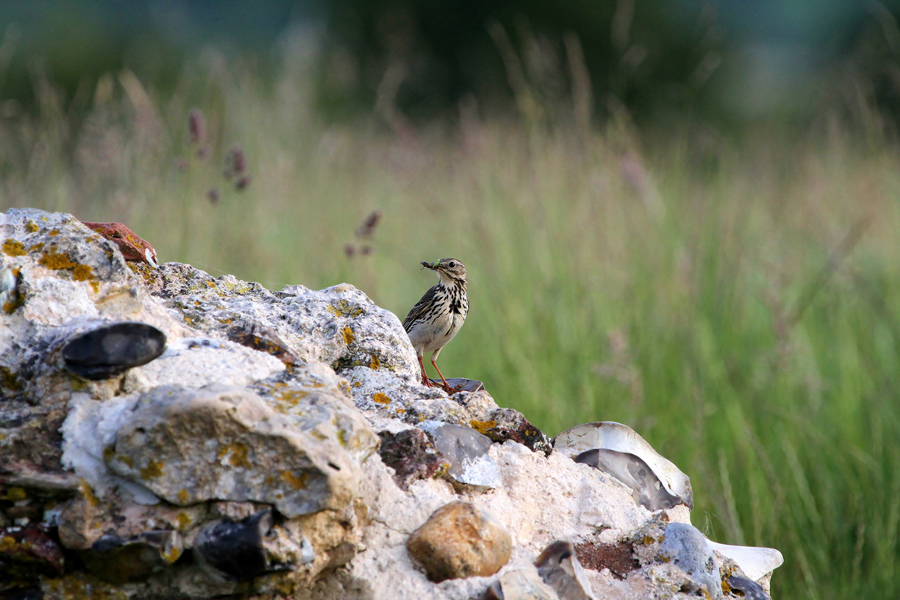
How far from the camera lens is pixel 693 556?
71.7 inches

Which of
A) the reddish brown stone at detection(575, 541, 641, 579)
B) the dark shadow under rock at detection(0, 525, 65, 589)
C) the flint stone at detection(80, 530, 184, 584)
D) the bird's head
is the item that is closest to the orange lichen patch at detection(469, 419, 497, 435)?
the reddish brown stone at detection(575, 541, 641, 579)

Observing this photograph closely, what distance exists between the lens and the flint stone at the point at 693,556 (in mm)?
1797

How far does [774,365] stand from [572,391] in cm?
98

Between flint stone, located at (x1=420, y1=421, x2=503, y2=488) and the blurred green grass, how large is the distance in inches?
59.0

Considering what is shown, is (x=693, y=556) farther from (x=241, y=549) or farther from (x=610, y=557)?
(x=241, y=549)

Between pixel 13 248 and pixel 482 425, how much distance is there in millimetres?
1080

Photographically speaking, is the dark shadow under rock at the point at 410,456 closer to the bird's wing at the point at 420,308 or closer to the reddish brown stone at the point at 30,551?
the reddish brown stone at the point at 30,551

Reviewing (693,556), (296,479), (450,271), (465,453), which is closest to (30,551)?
(296,479)

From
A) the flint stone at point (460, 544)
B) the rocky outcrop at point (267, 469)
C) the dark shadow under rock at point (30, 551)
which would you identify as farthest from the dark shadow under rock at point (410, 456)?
the dark shadow under rock at point (30, 551)

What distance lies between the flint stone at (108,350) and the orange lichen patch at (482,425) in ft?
2.51

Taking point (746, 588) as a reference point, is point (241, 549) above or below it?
below

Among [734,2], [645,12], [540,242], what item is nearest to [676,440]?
[540,242]

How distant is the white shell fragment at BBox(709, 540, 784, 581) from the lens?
2027 millimetres

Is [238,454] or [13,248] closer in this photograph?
[238,454]
